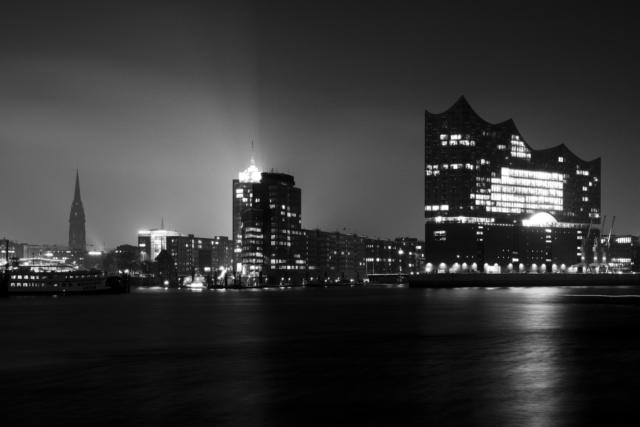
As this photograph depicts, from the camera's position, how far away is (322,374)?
3350 centimetres

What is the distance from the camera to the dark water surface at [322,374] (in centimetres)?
2436

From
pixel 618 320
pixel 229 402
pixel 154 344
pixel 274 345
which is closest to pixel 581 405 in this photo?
pixel 229 402

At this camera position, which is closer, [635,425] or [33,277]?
[635,425]

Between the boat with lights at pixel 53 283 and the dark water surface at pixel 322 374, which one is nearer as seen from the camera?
the dark water surface at pixel 322 374

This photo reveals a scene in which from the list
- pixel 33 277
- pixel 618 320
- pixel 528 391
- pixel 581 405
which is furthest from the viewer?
pixel 33 277

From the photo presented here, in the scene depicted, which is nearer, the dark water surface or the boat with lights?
the dark water surface

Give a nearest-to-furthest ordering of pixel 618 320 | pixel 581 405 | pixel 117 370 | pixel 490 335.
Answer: pixel 581 405
pixel 117 370
pixel 490 335
pixel 618 320

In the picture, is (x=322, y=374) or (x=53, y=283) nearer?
(x=322, y=374)

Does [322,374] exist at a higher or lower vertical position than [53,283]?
lower

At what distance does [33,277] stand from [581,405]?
15190 centimetres

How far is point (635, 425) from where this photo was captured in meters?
22.3

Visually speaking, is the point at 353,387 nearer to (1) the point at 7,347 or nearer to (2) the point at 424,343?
(2) the point at 424,343

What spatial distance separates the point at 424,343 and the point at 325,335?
8.91 metres

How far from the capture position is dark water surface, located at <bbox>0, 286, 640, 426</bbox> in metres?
24.4
